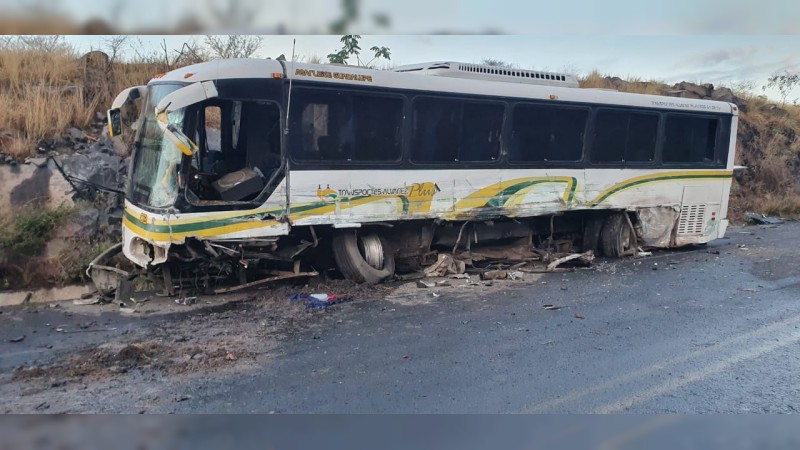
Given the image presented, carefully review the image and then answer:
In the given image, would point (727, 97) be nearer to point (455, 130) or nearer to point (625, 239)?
point (625, 239)

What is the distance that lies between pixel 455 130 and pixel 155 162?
13.9 ft

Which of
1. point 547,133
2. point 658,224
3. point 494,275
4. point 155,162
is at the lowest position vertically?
point 494,275

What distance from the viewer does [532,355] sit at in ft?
18.7

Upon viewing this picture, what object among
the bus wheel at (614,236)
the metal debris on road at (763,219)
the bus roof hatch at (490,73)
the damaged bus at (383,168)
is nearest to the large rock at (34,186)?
the damaged bus at (383,168)

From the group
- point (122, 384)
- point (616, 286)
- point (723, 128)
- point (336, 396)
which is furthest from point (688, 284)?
point (122, 384)

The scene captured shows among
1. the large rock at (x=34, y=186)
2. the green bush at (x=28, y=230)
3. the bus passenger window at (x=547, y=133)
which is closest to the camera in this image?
the green bush at (x=28, y=230)

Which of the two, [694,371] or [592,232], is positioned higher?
[592,232]

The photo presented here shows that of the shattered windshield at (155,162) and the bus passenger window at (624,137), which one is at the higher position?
the bus passenger window at (624,137)

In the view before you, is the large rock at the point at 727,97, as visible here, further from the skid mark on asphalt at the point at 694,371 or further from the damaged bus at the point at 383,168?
the skid mark on asphalt at the point at 694,371

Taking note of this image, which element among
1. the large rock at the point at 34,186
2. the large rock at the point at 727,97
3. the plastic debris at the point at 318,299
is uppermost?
the large rock at the point at 727,97

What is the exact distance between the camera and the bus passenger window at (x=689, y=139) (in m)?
11.3

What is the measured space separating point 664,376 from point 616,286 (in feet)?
12.2

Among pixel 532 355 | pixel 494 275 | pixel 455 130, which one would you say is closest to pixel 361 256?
pixel 494 275

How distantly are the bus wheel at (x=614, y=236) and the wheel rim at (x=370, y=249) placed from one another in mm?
4785
